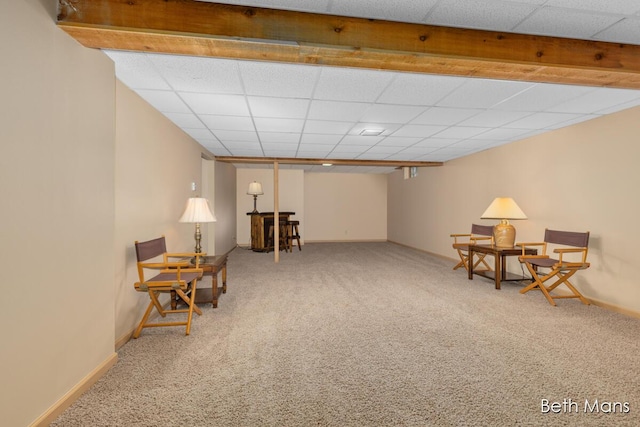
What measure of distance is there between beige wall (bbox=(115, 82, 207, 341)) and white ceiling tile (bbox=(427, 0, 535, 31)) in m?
2.58

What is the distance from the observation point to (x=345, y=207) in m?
9.90

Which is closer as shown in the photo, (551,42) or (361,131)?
(551,42)

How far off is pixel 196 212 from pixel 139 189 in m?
0.67

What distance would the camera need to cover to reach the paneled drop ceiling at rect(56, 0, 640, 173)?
185 cm

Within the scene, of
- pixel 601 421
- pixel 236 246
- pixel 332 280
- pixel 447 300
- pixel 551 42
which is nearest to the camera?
pixel 601 421

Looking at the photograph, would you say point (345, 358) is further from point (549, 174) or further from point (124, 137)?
point (549, 174)

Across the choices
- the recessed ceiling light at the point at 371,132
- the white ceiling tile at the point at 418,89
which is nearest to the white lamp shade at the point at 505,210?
the recessed ceiling light at the point at 371,132

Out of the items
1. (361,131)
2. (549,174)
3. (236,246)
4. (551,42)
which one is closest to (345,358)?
(551,42)

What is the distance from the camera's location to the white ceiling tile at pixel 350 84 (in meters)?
2.47

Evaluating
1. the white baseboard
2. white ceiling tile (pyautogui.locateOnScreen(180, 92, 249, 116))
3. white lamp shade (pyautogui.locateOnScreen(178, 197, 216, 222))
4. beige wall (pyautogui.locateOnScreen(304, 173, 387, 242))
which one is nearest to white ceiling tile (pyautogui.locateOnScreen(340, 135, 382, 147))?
white ceiling tile (pyautogui.locateOnScreen(180, 92, 249, 116))

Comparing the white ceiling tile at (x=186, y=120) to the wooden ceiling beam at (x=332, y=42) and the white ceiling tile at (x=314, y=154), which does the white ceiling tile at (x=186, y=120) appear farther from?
the white ceiling tile at (x=314, y=154)

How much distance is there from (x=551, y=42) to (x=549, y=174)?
2821 mm

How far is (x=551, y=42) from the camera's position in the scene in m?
2.13

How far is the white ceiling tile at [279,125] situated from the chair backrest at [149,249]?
1.84m
